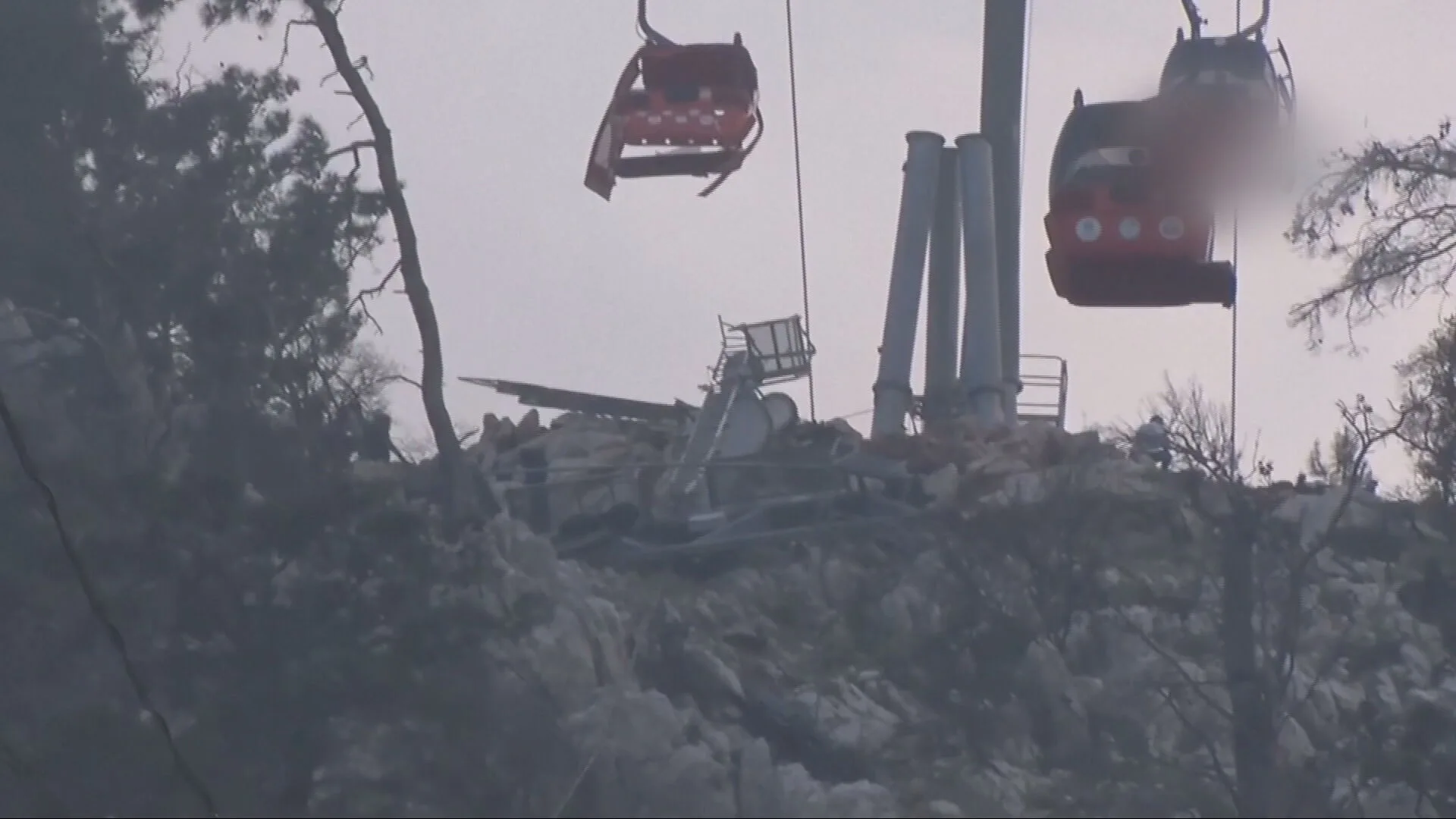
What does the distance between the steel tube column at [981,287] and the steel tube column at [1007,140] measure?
0.11 meters

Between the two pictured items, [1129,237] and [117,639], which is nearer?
[117,639]

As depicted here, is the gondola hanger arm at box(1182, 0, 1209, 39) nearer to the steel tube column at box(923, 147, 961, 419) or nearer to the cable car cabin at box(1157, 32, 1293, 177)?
the cable car cabin at box(1157, 32, 1293, 177)

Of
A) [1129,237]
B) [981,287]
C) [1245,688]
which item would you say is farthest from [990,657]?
[981,287]

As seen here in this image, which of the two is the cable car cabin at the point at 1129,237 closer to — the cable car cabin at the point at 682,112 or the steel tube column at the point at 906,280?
the cable car cabin at the point at 682,112

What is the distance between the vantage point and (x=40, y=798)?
15.6 meters

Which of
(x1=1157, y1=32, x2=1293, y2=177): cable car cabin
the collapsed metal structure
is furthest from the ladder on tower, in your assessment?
(x1=1157, y1=32, x2=1293, y2=177): cable car cabin

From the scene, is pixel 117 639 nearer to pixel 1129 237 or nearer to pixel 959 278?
pixel 1129 237

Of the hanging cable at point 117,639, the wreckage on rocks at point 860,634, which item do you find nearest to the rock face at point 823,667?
the wreckage on rocks at point 860,634

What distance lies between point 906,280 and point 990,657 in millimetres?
8993

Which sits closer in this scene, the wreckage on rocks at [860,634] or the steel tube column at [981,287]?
the wreckage on rocks at [860,634]

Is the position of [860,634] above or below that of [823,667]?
above

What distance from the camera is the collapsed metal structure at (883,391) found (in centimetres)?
2520

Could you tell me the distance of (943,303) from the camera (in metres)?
30.1

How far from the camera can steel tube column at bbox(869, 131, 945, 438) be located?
A: 29.6 meters
